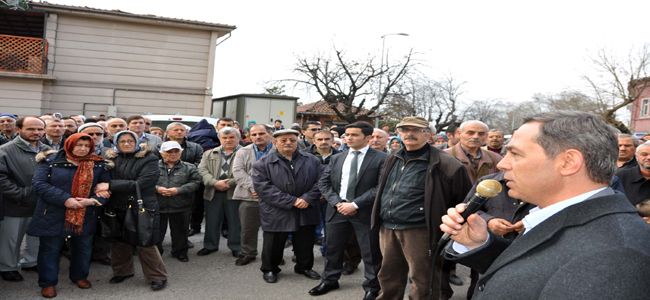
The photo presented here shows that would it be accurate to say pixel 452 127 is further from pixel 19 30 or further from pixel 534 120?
pixel 19 30

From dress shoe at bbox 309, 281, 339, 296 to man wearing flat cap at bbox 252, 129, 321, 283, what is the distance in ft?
1.56

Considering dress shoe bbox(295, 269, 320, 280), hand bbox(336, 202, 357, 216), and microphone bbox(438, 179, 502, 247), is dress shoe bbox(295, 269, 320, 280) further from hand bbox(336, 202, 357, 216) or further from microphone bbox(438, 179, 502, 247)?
microphone bbox(438, 179, 502, 247)

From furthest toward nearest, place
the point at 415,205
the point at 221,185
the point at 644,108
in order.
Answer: the point at 644,108, the point at 221,185, the point at 415,205

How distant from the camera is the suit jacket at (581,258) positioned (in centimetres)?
130

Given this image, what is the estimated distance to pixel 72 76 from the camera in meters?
17.0

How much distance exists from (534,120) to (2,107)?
18780mm

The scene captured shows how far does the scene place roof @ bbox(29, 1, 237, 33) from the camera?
16.5 m

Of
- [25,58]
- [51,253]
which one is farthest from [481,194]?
[25,58]

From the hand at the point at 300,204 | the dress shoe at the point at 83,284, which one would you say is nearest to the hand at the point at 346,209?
the hand at the point at 300,204

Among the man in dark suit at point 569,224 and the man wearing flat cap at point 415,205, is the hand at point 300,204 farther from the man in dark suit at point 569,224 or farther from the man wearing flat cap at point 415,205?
the man in dark suit at point 569,224

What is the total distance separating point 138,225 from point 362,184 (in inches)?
96.5

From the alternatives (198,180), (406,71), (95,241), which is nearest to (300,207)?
(198,180)

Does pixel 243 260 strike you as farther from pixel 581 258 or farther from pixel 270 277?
pixel 581 258

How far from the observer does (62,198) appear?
4.80m
